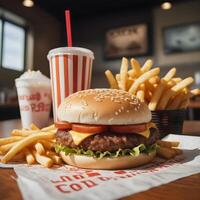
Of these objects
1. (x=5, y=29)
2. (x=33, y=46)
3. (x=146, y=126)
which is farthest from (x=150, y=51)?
(x=146, y=126)

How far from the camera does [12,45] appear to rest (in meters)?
6.57

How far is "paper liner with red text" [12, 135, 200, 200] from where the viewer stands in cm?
61

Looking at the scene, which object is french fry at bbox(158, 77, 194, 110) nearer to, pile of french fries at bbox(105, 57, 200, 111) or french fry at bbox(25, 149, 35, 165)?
pile of french fries at bbox(105, 57, 200, 111)

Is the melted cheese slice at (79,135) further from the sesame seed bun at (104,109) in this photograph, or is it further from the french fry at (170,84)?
the french fry at (170,84)

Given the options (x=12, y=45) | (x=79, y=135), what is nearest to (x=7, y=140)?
(x=79, y=135)

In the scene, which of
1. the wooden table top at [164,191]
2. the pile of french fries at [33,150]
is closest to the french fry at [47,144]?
the pile of french fries at [33,150]

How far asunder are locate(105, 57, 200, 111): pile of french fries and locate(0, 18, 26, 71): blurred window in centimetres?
532

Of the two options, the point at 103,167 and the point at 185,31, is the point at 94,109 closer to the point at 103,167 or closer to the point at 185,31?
the point at 103,167

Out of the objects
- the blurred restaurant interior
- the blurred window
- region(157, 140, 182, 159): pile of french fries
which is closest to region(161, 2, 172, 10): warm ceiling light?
the blurred restaurant interior

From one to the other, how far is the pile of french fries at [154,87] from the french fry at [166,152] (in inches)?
13.1

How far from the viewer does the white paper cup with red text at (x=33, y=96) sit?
156 centimetres

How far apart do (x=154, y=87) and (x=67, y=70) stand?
534 mm

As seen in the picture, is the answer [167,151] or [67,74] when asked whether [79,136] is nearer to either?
[167,151]

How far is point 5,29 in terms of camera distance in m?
6.29
